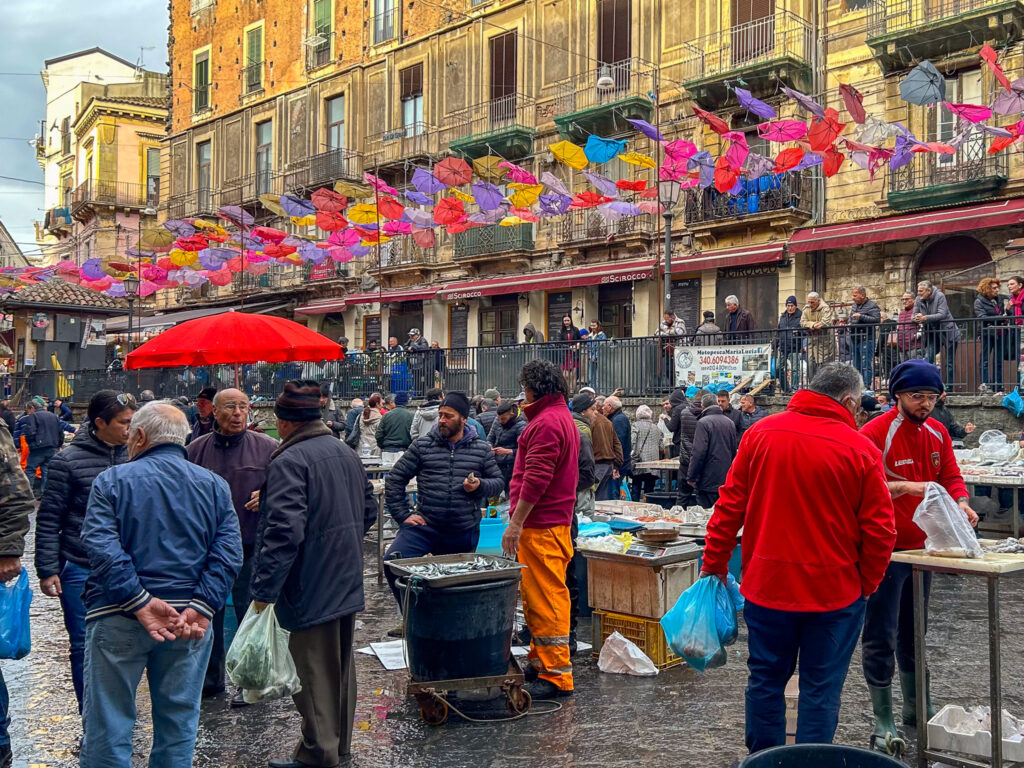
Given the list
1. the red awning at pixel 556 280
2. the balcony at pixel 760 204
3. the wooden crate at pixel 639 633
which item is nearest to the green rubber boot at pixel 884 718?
the wooden crate at pixel 639 633

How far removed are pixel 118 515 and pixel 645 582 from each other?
366 centimetres

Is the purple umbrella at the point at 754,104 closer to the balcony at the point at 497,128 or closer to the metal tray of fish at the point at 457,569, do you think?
the metal tray of fish at the point at 457,569

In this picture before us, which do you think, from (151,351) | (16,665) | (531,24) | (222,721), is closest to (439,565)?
(222,721)

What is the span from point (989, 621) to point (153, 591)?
355 centimetres

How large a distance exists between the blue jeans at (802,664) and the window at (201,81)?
3698 cm

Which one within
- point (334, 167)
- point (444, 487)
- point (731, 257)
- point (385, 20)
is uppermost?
point (385, 20)

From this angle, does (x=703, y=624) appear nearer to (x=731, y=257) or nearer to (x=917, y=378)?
(x=917, y=378)

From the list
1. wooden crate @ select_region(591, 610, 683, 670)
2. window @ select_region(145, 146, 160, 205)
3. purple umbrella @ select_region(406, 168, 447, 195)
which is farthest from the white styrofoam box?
window @ select_region(145, 146, 160, 205)

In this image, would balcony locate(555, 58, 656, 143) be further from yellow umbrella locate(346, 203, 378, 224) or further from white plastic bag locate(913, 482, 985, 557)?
white plastic bag locate(913, 482, 985, 557)

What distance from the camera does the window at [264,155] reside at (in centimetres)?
3391

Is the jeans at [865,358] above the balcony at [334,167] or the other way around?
the other way around

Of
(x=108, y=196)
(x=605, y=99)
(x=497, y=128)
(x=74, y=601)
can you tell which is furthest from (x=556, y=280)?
(x=108, y=196)

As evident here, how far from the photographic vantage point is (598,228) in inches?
948

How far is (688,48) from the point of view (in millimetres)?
22781
